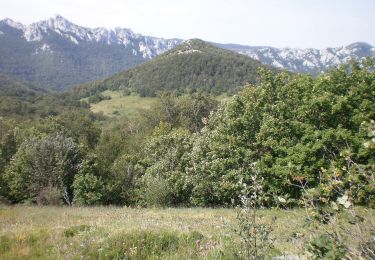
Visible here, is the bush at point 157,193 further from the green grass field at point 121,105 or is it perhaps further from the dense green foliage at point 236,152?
the green grass field at point 121,105

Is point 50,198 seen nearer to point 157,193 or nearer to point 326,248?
point 157,193

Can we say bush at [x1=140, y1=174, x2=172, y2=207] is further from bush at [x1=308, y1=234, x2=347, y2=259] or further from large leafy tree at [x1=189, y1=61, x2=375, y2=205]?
bush at [x1=308, y1=234, x2=347, y2=259]

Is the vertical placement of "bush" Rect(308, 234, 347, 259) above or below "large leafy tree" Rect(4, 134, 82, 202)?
above

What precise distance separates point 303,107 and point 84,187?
25.7 meters

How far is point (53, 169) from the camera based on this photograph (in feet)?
144

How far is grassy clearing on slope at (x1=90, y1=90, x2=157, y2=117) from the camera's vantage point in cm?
16620

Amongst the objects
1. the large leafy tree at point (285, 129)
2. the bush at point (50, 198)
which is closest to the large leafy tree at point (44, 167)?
the bush at point (50, 198)

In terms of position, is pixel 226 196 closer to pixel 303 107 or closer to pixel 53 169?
pixel 303 107

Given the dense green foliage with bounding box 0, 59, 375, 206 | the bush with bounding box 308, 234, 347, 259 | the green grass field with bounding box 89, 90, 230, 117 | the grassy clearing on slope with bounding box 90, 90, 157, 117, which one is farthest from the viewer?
the grassy clearing on slope with bounding box 90, 90, 157, 117

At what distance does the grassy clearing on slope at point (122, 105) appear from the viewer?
166 m

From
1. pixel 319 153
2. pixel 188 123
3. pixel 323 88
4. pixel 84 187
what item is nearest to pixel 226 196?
pixel 319 153

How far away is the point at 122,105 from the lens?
6993 inches

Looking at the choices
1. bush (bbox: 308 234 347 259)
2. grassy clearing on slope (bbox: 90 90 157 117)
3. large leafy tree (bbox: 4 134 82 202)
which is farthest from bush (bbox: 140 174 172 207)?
grassy clearing on slope (bbox: 90 90 157 117)

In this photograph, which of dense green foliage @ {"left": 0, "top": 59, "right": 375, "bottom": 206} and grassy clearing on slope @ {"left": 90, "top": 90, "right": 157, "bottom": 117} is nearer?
dense green foliage @ {"left": 0, "top": 59, "right": 375, "bottom": 206}
